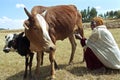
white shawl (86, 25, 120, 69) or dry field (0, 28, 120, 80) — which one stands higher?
white shawl (86, 25, 120, 69)

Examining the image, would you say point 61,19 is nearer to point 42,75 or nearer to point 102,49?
point 102,49

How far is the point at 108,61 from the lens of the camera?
9227 millimetres

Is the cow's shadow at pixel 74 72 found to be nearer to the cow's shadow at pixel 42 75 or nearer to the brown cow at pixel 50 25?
the cow's shadow at pixel 42 75

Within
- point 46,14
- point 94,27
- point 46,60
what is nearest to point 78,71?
point 94,27

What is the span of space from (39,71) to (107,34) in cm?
242

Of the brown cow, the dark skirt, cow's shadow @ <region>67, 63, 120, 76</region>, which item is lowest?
cow's shadow @ <region>67, 63, 120, 76</region>

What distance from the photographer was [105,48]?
30.7ft

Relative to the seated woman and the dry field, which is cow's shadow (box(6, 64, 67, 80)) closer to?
the dry field

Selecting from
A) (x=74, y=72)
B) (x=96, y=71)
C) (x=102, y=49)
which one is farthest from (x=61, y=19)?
(x=96, y=71)

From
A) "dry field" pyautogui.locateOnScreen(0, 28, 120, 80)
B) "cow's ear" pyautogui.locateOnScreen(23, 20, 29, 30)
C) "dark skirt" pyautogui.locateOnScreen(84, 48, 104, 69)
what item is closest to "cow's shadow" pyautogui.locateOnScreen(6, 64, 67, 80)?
"dry field" pyautogui.locateOnScreen(0, 28, 120, 80)

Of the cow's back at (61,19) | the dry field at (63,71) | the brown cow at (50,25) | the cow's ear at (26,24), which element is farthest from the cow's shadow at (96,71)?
the cow's ear at (26,24)

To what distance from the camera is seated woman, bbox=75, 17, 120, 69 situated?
9.23 meters

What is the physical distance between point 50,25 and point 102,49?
68.6 inches

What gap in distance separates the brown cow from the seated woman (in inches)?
40.7
